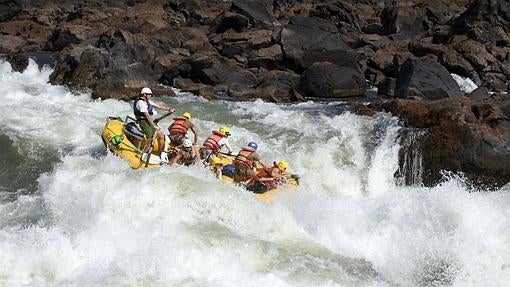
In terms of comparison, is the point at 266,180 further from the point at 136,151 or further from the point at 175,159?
the point at 136,151

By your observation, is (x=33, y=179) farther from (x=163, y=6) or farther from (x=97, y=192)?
(x=163, y=6)

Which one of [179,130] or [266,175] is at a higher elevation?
[179,130]

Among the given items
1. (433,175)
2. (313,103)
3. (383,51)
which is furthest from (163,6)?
(433,175)

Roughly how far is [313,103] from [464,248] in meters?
10.2

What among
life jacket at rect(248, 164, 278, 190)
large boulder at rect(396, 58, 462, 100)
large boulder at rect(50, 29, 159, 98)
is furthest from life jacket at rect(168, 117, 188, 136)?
large boulder at rect(396, 58, 462, 100)

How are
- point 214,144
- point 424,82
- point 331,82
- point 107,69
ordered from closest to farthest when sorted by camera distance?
point 214,144, point 424,82, point 107,69, point 331,82

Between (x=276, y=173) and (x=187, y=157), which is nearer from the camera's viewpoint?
(x=276, y=173)

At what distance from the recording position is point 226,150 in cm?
1262

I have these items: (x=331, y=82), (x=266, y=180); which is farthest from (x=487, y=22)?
(x=266, y=180)

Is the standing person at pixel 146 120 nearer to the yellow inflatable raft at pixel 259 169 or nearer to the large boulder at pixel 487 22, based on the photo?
the yellow inflatable raft at pixel 259 169

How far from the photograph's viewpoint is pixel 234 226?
352 inches

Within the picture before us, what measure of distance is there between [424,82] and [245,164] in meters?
9.50

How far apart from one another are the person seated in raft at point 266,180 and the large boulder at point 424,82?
8.80 meters

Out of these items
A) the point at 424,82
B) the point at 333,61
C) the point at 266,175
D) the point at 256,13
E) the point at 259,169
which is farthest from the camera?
the point at 256,13
